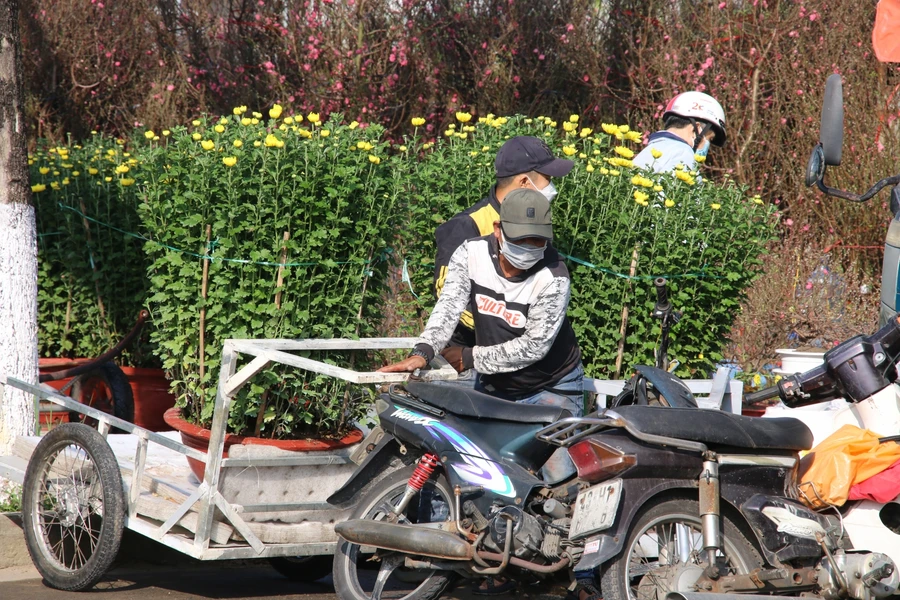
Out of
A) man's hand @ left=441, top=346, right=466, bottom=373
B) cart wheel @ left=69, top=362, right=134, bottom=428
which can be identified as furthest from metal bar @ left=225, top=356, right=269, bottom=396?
cart wheel @ left=69, top=362, right=134, bottom=428

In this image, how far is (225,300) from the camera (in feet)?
17.1

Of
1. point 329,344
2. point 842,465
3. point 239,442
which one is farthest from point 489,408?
point 239,442

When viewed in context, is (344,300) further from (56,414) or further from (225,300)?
(56,414)

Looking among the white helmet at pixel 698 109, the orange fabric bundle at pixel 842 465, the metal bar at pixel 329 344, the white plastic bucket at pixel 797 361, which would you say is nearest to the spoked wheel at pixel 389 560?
the metal bar at pixel 329 344

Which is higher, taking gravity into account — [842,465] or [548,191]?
[548,191]

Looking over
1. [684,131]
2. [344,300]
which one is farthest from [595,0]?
[344,300]

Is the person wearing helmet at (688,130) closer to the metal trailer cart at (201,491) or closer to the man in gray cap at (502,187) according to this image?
the man in gray cap at (502,187)

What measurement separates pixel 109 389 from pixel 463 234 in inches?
115

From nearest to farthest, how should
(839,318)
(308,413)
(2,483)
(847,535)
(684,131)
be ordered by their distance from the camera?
(847,535) → (308,413) → (2,483) → (684,131) → (839,318)

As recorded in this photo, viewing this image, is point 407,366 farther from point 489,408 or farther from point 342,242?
point 342,242

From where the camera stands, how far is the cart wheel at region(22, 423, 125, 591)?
15.3ft

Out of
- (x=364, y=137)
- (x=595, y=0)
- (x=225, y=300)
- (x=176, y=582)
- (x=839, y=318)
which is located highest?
(x=595, y=0)

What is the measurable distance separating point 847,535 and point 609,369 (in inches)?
Answer: 87.4

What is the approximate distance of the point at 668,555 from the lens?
156 inches
